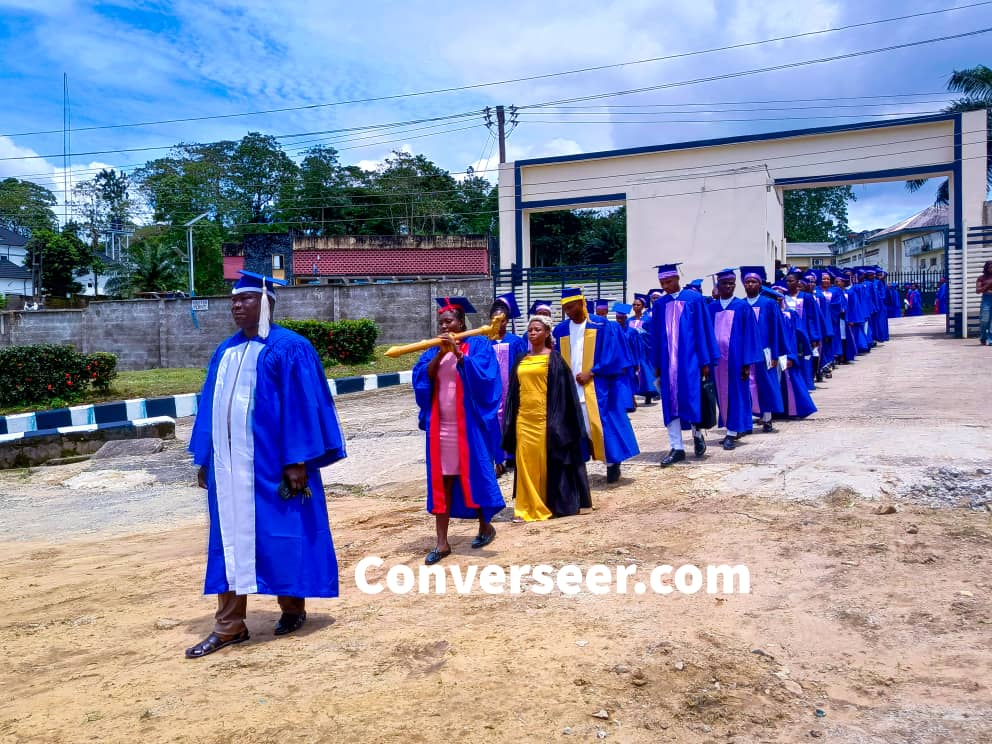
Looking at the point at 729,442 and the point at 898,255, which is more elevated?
the point at 898,255

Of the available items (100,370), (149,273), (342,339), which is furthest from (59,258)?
(100,370)

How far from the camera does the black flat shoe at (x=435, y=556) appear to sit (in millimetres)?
5926

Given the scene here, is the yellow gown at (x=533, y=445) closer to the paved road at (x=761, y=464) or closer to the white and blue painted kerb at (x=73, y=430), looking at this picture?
the paved road at (x=761, y=464)

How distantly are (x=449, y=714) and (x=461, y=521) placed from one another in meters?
3.80

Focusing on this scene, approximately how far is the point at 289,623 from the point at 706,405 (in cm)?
509

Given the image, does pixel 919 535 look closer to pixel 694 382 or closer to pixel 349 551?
pixel 694 382

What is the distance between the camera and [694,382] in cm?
844

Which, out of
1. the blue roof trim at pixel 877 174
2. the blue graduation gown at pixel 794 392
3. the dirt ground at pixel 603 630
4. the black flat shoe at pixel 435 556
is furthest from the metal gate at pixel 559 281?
the black flat shoe at pixel 435 556

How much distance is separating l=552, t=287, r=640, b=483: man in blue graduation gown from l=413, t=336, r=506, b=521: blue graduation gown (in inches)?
65.5

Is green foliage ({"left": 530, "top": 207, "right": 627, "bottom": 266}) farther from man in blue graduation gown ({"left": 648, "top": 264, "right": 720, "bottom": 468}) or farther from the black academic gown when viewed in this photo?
the black academic gown

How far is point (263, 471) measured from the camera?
459 centimetres

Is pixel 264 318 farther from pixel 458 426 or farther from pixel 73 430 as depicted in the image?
pixel 73 430

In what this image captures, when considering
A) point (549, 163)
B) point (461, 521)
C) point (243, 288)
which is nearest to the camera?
point (243, 288)

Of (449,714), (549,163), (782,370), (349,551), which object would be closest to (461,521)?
(349,551)
